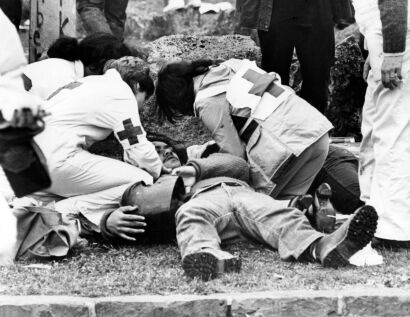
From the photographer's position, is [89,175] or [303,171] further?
[303,171]

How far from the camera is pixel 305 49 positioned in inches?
290

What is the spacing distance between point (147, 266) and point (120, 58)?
170 centimetres

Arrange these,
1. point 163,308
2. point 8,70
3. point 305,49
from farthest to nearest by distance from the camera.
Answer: point 305,49, point 163,308, point 8,70

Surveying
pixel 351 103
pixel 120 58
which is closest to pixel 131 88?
pixel 120 58

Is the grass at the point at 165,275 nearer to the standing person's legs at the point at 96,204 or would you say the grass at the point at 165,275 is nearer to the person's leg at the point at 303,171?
the standing person's legs at the point at 96,204

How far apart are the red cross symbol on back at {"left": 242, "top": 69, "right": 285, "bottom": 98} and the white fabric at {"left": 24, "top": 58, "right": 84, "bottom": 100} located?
115 cm

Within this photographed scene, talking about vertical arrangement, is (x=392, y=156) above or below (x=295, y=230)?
above

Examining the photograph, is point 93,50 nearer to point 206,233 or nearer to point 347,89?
point 206,233

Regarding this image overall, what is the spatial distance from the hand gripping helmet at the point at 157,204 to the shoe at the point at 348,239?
1.00 m

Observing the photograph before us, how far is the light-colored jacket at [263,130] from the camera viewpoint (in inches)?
253

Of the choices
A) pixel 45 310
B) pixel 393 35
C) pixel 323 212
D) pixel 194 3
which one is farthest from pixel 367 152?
pixel 194 3

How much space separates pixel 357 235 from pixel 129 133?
1.68 metres

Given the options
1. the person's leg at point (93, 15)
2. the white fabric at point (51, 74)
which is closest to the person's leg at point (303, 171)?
the white fabric at point (51, 74)

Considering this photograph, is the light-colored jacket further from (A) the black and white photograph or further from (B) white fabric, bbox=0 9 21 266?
(B) white fabric, bbox=0 9 21 266
